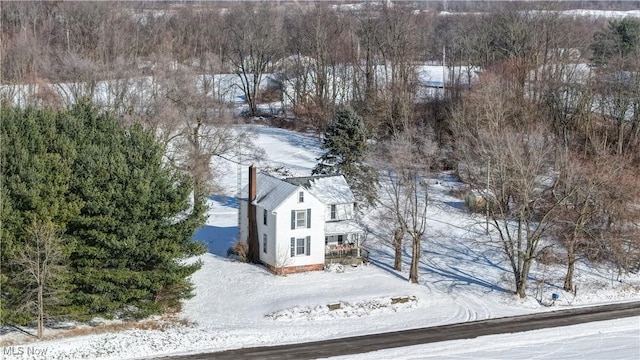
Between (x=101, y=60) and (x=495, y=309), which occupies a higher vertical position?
(x=101, y=60)

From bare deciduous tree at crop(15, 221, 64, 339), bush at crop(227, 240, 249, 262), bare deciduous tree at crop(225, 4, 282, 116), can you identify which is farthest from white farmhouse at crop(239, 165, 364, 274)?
bare deciduous tree at crop(225, 4, 282, 116)

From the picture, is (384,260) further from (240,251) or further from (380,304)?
(240,251)

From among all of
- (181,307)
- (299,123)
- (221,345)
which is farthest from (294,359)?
(299,123)

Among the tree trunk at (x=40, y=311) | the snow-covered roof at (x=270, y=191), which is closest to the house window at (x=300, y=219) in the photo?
the snow-covered roof at (x=270, y=191)

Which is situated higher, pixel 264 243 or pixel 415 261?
pixel 264 243

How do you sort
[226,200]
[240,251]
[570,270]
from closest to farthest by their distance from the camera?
[570,270]
[240,251]
[226,200]

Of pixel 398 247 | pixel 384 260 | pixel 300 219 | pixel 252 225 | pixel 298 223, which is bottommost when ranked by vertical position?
pixel 384 260

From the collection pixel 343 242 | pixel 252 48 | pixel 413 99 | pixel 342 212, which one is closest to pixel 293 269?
pixel 343 242

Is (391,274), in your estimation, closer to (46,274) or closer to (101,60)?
(46,274)
